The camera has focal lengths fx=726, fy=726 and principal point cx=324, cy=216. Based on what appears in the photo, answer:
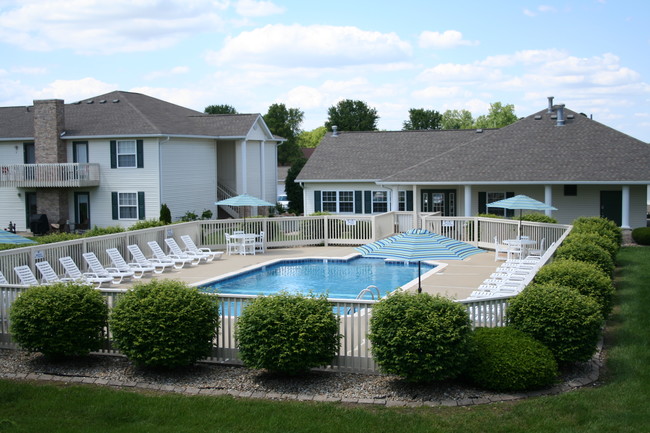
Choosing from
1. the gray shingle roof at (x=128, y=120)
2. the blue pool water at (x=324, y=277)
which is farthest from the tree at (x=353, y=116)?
the blue pool water at (x=324, y=277)

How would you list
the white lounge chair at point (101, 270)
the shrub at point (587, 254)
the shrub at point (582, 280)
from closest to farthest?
the shrub at point (582, 280), the shrub at point (587, 254), the white lounge chair at point (101, 270)

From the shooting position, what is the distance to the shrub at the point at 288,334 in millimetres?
10000

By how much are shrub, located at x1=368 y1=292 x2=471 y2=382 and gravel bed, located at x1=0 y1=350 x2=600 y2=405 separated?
1.02 ft

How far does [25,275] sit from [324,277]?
29.3 ft

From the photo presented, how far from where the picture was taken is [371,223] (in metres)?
27.9

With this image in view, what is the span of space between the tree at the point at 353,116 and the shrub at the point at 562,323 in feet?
227

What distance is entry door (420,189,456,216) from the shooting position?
1373 inches

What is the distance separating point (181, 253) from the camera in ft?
77.5

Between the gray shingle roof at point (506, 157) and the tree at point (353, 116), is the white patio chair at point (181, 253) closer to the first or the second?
the gray shingle roof at point (506, 157)

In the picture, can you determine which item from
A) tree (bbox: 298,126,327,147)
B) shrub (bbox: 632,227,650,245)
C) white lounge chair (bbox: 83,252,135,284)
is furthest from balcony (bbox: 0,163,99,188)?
tree (bbox: 298,126,327,147)

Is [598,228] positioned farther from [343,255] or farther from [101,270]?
[101,270]

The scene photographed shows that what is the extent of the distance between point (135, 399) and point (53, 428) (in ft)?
4.11

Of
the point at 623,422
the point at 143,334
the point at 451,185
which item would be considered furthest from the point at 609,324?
the point at 451,185

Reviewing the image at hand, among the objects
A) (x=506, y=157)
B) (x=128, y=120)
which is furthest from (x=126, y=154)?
(x=506, y=157)
